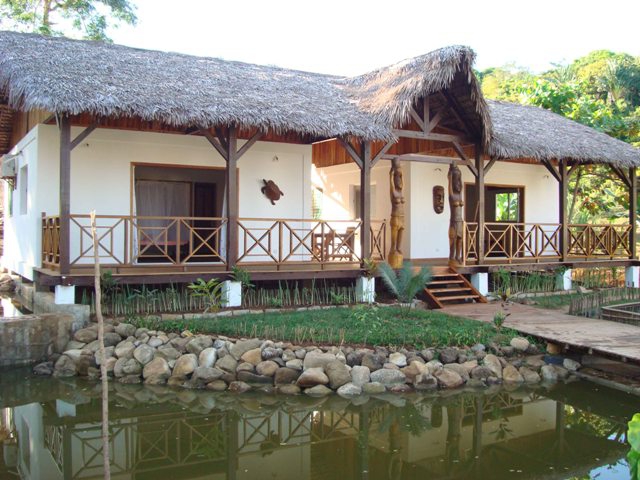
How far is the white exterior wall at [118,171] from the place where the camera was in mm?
10500

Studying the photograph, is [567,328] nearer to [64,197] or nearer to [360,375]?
[360,375]

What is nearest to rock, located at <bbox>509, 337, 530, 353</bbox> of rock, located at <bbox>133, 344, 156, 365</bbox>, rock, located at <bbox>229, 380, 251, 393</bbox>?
rock, located at <bbox>229, 380, 251, 393</bbox>

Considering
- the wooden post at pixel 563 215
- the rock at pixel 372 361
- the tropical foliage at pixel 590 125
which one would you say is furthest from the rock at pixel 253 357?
the tropical foliage at pixel 590 125

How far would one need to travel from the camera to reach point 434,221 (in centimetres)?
1443

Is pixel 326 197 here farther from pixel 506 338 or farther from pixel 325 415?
pixel 325 415

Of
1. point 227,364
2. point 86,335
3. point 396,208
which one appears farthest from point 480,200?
point 86,335

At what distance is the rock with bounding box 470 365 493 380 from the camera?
8.00 meters

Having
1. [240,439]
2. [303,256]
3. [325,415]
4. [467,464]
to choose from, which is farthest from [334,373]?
[303,256]

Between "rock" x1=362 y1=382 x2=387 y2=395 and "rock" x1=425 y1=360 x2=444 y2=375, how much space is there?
68 cm

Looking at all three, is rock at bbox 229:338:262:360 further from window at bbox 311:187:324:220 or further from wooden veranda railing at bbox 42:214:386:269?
window at bbox 311:187:324:220

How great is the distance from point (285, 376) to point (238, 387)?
0.57 m

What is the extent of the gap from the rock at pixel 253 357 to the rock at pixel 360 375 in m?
1.17

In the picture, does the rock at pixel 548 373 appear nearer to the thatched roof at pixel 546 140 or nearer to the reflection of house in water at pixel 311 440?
the reflection of house in water at pixel 311 440

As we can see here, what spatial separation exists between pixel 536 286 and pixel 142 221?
7.90 meters
